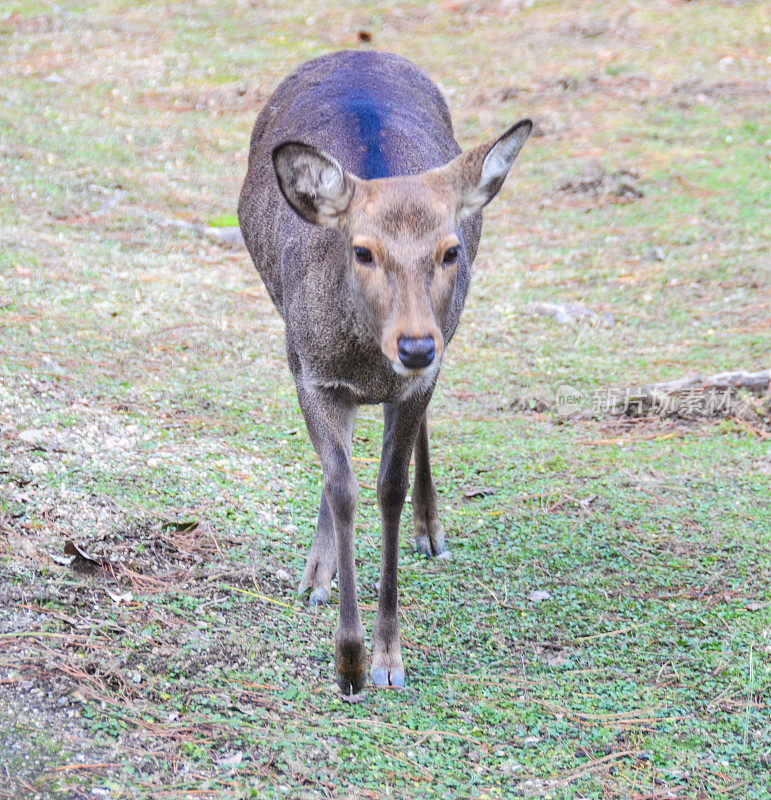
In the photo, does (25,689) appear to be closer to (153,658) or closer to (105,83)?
(153,658)

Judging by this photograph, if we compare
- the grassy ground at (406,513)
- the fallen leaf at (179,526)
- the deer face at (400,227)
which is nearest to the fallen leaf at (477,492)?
the grassy ground at (406,513)

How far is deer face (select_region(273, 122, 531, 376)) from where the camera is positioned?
354 centimetres

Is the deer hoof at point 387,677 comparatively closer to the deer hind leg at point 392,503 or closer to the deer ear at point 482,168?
the deer hind leg at point 392,503

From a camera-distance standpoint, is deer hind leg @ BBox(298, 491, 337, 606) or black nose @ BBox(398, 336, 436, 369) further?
deer hind leg @ BBox(298, 491, 337, 606)

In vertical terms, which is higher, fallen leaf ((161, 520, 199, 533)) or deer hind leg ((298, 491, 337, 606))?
fallen leaf ((161, 520, 199, 533))

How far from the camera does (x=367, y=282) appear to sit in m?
3.71

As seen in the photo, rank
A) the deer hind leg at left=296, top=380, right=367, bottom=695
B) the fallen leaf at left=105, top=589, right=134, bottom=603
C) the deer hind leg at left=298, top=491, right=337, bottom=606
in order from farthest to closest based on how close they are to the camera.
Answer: the deer hind leg at left=298, top=491, right=337, bottom=606 → the fallen leaf at left=105, top=589, right=134, bottom=603 → the deer hind leg at left=296, top=380, right=367, bottom=695

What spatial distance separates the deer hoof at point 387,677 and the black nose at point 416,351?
130 cm

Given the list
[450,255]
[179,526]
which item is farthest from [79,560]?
[450,255]

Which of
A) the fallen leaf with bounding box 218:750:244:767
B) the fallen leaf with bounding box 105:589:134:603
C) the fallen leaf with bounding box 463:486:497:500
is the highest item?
the fallen leaf with bounding box 218:750:244:767

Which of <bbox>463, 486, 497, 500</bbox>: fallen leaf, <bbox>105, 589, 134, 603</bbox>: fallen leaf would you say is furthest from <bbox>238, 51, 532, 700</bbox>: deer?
<bbox>105, 589, 134, 603</bbox>: fallen leaf

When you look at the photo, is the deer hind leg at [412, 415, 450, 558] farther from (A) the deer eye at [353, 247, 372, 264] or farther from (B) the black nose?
(B) the black nose

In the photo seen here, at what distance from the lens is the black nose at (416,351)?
3447 mm

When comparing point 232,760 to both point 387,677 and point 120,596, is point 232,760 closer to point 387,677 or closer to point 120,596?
point 387,677
